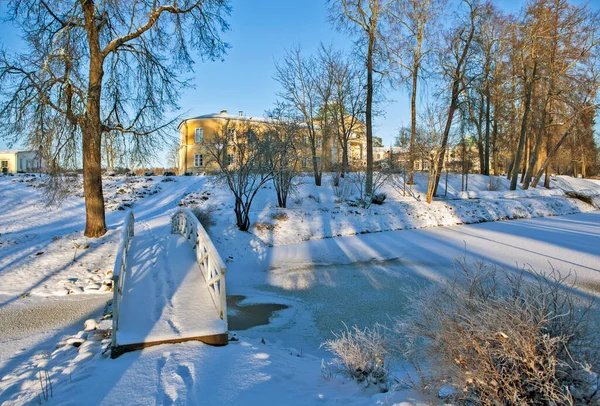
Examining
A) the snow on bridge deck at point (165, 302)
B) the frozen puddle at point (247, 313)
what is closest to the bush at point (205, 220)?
the snow on bridge deck at point (165, 302)

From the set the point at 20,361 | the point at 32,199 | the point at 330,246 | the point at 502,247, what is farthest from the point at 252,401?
the point at 32,199

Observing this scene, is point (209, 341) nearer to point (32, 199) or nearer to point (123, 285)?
point (123, 285)

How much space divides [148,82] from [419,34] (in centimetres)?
1722

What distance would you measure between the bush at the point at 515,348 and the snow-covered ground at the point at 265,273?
1.63 ft

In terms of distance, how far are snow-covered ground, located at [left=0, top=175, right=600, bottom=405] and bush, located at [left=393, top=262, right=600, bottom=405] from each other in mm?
495

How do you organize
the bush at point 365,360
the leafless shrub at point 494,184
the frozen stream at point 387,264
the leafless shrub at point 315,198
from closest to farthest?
the bush at point 365,360 → the frozen stream at point 387,264 → the leafless shrub at point 315,198 → the leafless shrub at point 494,184

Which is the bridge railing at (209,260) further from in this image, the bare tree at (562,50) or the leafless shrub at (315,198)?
the bare tree at (562,50)

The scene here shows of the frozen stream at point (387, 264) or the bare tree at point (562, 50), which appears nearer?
the frozen stream at point (387, 264)

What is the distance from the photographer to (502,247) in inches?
488

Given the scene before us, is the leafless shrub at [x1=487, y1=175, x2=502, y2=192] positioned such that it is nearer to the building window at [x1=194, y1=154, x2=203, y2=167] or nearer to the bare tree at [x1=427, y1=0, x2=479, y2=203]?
the bare tree at [x1=427, y1=0, x2=479, y2=203]

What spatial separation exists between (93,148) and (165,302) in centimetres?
722

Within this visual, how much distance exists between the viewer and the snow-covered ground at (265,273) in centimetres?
370

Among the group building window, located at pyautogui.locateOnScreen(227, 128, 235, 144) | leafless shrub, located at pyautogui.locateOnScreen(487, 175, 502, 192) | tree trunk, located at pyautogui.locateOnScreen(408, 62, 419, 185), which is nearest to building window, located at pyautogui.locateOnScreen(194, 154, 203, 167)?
tree trunk, located at pyautogui.locateOnScreen(408, 62, 419, 185)

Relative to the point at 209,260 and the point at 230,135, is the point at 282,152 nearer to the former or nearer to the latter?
the point at 230,135
